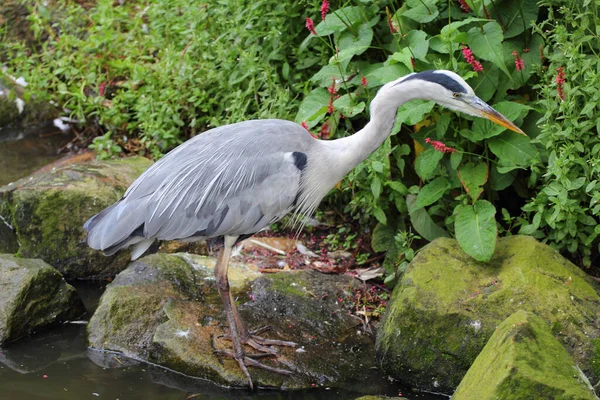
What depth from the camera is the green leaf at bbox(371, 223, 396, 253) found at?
5.82 m

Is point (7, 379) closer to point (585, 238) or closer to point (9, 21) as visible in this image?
point (585, 238)

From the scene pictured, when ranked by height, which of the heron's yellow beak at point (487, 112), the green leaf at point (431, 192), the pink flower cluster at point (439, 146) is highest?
the heron's yellow beak at point (487, 112)

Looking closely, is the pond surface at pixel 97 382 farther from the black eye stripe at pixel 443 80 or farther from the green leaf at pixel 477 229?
the black eye stripe at pixel 443 80

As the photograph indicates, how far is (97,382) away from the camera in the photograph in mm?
4758

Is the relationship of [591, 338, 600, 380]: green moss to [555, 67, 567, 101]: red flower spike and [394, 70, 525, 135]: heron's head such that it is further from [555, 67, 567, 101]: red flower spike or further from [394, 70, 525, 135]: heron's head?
[555, 67, 567, 101]: red flower spike

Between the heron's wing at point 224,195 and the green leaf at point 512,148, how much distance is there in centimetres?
120

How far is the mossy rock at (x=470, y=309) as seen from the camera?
4.52 metres

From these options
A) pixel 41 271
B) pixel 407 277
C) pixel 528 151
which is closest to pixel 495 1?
pixel 528 151

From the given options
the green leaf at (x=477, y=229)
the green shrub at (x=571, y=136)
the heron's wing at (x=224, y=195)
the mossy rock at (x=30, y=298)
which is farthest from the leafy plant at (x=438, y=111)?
the mossy rock at (x=30, y=298)

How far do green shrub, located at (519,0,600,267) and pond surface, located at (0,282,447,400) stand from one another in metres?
1.32

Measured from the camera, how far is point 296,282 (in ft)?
18.0

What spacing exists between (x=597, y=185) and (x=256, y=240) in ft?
8.78

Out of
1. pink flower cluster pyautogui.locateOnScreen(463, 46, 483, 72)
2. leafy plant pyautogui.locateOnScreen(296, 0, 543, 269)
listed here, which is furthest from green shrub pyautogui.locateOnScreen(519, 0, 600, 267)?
pink flower cluster pyautogui.locateOnScreen(463, 46, 483, 72)

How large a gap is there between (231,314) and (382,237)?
1.44m
